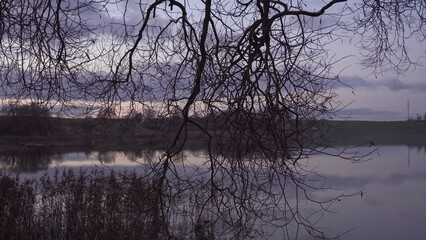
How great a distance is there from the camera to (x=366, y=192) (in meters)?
14.5

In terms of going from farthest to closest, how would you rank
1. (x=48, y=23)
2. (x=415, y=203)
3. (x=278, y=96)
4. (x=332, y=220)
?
(x=415, y=203)
(x=332, y=220)
(x=48, y=23)
(x=278, y=96)

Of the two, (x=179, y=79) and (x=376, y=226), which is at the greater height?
(x=179, y=79)

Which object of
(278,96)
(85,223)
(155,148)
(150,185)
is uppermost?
(278,96)

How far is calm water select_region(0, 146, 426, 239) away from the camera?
10.9 m

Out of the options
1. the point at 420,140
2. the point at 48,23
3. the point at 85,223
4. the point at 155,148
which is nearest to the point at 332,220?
the point at 85,223

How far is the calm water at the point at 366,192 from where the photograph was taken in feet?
35.9

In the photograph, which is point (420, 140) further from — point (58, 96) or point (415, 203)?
point (58, 96)

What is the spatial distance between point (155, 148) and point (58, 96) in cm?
80

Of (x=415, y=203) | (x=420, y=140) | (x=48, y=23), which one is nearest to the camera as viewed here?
(x=48, y=23)

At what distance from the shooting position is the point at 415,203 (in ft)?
46.0

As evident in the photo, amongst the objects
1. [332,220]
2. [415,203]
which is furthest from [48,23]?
[415,203]

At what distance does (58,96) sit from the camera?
3834 millimetres

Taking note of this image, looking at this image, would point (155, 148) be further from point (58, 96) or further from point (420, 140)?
point (420, 140)

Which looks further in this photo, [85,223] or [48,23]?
[85,223]
